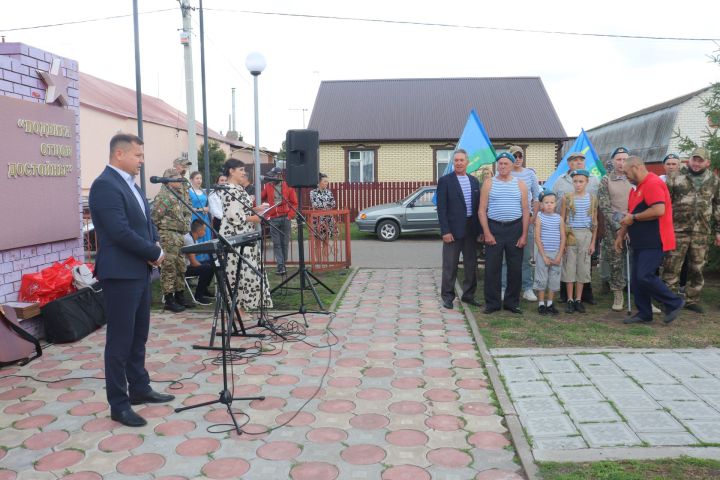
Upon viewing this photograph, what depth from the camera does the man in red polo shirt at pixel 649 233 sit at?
6.23m

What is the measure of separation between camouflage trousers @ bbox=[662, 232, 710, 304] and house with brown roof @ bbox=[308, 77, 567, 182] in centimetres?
1767

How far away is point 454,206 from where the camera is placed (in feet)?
24.4

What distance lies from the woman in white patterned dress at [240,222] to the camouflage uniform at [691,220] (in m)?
4.84

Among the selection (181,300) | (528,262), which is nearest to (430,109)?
(528,262)

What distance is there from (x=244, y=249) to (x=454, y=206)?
2.63 m

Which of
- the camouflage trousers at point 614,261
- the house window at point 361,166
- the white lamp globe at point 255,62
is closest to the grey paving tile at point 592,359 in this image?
the camouflage trousers at point 614,261

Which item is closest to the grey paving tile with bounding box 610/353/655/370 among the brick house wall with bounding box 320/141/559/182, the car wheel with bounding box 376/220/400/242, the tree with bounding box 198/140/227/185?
the car wheel with bounding box 376/220/400/242

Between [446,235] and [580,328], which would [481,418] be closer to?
[580,328]

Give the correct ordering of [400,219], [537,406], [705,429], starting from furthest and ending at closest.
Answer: [400,219], [537,406], [705,429]

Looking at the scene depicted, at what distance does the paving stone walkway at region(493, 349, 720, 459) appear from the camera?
3.65 m

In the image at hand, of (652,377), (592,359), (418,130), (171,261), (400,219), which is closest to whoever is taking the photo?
(652,377)

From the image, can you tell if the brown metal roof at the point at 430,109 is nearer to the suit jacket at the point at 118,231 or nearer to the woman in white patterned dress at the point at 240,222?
the woman in white patterned dress at the point at 240,222

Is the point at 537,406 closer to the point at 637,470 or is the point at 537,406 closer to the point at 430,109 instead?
the point at 637,470

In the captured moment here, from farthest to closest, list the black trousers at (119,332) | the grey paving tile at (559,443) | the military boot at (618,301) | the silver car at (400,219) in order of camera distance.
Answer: the silver car at (400,219) < the military boot at (618,301) < the black trousers at (119,332) < the grey paving tile at (559,443)
